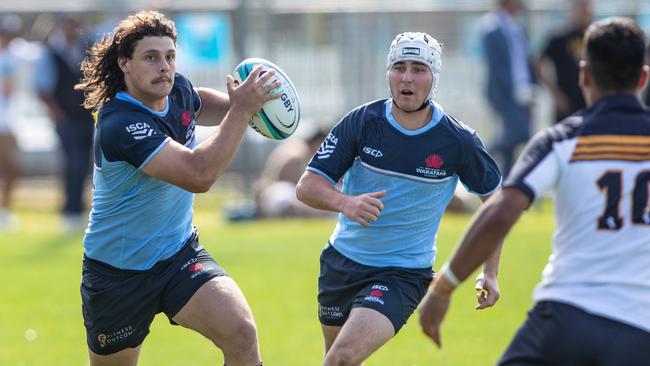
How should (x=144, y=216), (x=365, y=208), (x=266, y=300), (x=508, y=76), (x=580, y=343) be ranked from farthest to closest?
(x=508, y=76), (x=266, y=300), (x=144, y=216), (x=365, y=208), (x=580, y=343)

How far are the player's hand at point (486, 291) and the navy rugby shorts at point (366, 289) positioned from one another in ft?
1.59

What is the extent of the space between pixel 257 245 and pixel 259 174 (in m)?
5.20

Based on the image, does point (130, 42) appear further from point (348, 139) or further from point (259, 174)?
point (259, 174)

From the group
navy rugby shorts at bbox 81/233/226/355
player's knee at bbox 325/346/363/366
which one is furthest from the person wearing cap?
navy rugby shorts at bbox 81/233/226/355

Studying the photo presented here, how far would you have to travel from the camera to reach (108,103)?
6195 mm

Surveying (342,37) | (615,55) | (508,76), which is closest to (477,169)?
(615,55)

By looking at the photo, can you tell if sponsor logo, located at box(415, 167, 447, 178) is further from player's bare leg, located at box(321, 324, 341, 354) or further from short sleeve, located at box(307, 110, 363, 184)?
player's bare leg, located at box(321, 324, 341, 354)

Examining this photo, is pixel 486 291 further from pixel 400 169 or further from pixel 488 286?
pixel 400 169

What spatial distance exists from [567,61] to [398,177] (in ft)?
33.8

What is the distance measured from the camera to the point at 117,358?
6410 mm

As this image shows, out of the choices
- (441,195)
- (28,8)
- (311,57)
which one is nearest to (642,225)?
(441,195)

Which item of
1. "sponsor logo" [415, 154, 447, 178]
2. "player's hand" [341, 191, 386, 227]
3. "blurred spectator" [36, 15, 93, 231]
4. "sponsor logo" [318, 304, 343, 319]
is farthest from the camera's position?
"blurred spectator" [36, 15, 93, 231]

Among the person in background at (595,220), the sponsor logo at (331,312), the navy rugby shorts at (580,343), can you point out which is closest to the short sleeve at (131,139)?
the sponsor logo at (331,312)

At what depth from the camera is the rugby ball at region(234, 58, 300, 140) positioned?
640 centimetres
